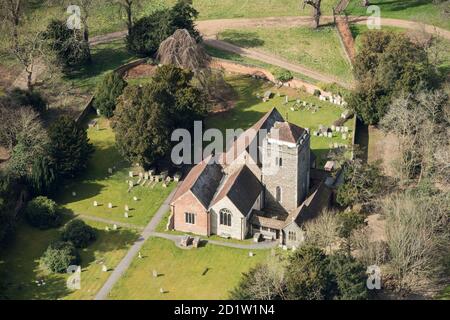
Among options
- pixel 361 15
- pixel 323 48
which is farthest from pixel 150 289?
pixel 361 15

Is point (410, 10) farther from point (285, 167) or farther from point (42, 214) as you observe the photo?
point (42, 214)

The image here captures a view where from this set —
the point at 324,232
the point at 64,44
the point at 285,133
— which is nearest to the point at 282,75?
the point at 64,44

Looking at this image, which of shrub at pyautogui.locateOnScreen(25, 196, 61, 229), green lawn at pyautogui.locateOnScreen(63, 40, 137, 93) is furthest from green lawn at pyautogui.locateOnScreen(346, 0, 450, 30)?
shrub at pyautogui.locateOnScreen(25, 196, 61, 229)

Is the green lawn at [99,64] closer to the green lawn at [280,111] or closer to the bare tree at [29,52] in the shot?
the bare tree at [29,52]

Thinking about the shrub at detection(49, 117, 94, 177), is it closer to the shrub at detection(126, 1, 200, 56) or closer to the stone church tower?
the stone church tower

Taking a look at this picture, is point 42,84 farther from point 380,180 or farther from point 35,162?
point 380,180
